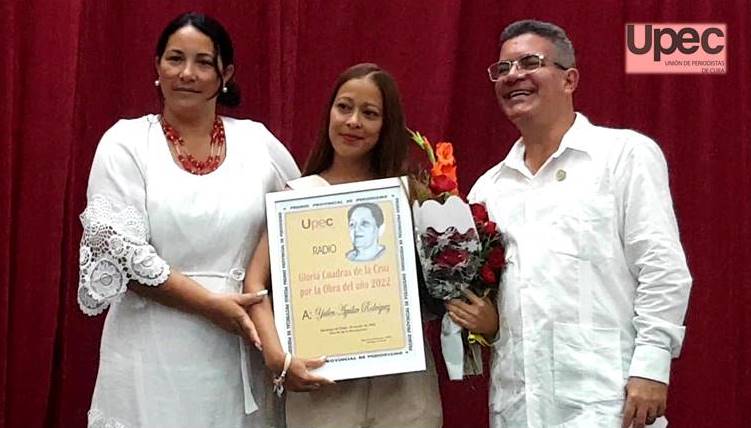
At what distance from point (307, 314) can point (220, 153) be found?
382 mm

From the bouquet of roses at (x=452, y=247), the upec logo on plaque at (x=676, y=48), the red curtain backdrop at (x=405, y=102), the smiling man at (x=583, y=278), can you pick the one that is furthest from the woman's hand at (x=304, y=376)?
the upec logo on plaque at (x=676, y=48)

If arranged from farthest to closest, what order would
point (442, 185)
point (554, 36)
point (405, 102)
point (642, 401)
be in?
point (405, 102) < point (554, 36) < point (442, 185) < point (642, 401)

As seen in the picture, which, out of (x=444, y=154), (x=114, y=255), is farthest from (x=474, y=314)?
(x=114, y=255)

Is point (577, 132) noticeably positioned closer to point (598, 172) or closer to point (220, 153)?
point (598, 172)

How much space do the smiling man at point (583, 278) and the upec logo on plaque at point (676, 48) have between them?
2.16 feet

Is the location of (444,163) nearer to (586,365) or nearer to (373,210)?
(373,210)

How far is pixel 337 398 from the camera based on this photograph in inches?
69.5

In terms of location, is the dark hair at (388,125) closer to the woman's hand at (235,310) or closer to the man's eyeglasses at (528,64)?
the man's eyeglasses at (528,64)

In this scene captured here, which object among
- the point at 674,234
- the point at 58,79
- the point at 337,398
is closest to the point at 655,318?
the point at 674,234

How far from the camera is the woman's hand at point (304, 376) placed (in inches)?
66.9

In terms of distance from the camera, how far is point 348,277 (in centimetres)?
177

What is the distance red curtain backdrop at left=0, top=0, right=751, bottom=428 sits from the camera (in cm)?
231

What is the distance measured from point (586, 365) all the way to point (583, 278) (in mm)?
158

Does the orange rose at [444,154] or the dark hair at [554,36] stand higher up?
the dark hair at [554,36]
